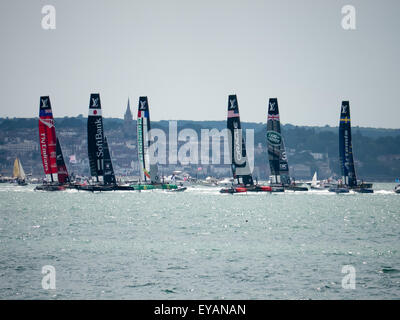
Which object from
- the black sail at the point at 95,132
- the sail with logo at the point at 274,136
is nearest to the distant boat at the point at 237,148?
the sail with logo at the point at 274,136

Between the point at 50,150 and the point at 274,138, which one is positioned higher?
the point at 274,138

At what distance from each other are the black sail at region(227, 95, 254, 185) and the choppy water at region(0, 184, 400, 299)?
4359cm

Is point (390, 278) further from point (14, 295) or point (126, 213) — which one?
point (126, 213)

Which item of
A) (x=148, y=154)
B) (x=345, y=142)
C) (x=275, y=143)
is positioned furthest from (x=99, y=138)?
(x=345, y=142)

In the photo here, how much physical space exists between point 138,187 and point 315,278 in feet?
280

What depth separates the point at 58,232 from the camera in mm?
41062

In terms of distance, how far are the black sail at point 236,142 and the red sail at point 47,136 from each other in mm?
25939

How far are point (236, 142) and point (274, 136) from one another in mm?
9629

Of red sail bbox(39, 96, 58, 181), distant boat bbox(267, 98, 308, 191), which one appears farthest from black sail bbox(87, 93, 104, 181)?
distant boat bbox(267, 98, 308, 191)

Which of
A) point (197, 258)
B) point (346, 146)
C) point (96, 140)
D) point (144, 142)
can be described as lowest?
point (197, 258)

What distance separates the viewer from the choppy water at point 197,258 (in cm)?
2233

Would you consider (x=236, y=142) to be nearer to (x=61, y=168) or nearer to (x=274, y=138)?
(x=274, y=138)

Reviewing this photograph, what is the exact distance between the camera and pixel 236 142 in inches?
3743
